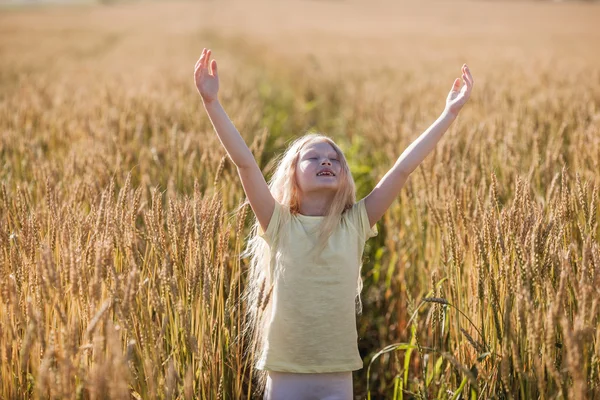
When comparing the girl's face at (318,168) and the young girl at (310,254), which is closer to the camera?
the young girl at (310,254)

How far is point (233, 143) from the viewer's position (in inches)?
72.1

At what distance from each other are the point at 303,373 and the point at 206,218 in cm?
54

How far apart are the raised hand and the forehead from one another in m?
0.36

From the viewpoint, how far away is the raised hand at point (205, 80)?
183 centimetres

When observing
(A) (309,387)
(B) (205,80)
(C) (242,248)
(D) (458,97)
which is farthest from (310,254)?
(C) (242,248)

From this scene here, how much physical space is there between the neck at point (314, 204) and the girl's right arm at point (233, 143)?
0.15m

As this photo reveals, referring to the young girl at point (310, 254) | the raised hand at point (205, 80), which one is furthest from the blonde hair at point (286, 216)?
the raised hand at point (205, 80)

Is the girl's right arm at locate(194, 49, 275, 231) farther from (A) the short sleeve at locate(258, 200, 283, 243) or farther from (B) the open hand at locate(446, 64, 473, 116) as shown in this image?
(B) the open hand at locate(446, 64, 473, 116)

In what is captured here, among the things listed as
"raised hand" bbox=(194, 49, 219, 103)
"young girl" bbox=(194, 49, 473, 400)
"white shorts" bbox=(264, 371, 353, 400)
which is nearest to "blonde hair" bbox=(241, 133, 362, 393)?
"young girl" bbox=(194, 49, 473, 400)

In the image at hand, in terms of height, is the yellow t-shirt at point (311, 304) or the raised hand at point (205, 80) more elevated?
the raised hand at point (205, 80)

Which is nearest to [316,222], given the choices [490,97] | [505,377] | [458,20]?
[505,377]

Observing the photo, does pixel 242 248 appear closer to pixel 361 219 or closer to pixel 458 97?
pixel 361 219

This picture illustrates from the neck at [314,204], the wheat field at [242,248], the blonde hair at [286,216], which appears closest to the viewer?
the wheat field at [242,248]

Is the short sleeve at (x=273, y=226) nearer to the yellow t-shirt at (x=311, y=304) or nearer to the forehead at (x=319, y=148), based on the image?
the yellow t-shirt at (x=311, y=304)
